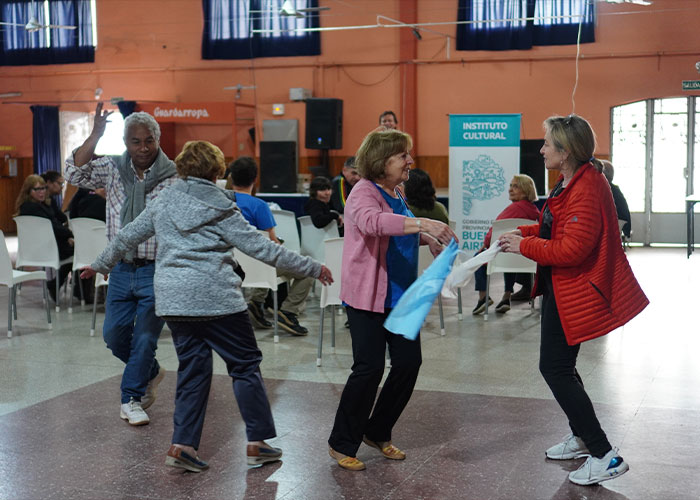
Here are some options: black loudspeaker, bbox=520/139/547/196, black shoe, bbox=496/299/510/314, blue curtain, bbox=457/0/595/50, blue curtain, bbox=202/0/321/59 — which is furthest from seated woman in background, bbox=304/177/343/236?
blue curtain, bbox=202/0/321/59

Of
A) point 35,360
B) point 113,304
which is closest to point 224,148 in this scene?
point 35,360

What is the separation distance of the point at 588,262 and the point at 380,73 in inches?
494

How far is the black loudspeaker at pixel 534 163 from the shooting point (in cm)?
1241

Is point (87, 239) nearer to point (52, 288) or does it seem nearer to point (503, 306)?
point (52, 288)

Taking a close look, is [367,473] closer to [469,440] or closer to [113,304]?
[469,440]

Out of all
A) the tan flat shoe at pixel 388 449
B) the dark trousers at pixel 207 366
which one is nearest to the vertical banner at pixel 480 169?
the tan flat shoe at pixel 388 449

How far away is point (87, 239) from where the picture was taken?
680 centimetres

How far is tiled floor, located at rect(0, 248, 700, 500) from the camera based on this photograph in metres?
3.19

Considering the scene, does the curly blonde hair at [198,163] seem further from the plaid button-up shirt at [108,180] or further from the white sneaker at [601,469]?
the white sneaker at [601,469]

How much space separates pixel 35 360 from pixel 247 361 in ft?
8.80

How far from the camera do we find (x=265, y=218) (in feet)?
17.5

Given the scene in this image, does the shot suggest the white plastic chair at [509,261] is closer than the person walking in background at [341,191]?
Yes

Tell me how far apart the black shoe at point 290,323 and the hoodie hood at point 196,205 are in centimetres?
307

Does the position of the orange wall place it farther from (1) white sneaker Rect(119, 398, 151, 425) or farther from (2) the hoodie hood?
(2) the hoodie hood
